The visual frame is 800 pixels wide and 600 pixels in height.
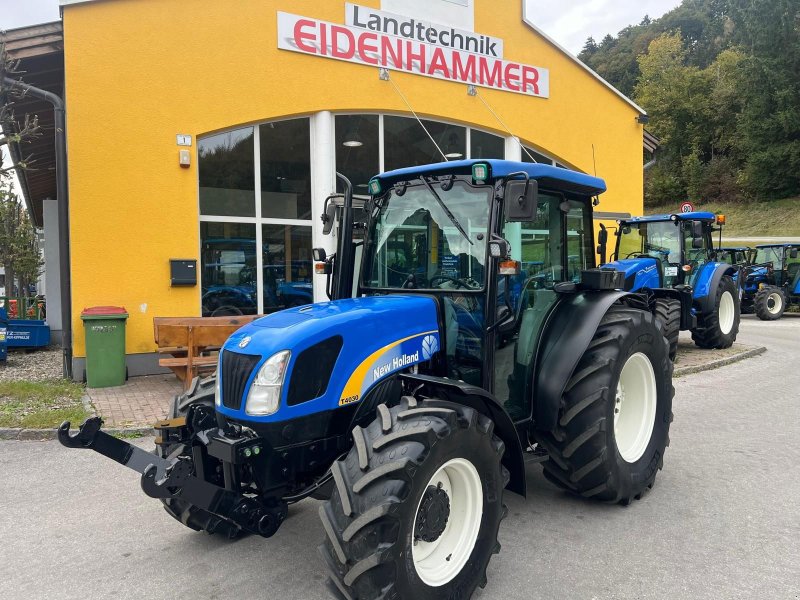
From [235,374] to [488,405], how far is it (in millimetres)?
1355

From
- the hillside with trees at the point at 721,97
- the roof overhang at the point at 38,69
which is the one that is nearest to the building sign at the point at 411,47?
the roof overhang at the point at 38,69

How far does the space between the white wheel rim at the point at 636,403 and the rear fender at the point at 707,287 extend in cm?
709

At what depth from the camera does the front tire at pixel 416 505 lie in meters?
2.65

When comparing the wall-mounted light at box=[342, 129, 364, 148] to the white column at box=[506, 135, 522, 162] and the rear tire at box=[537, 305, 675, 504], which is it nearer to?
the white column at box=[506, 135, 522, 162]

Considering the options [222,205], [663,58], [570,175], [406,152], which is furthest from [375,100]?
[663,58]

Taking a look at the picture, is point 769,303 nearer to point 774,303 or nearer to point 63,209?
point 774,303

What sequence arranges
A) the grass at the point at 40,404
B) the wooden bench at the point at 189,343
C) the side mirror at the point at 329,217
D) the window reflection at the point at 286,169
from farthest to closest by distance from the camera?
1. the window reflection at the point at 286,169
2. the wooden bench at the point at 189,343
3. the grass at the point at 40,404
4. the side mirror at the point at 329,217

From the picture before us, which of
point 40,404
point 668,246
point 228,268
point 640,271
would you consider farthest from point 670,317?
point 40,404

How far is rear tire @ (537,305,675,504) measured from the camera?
13.1ft

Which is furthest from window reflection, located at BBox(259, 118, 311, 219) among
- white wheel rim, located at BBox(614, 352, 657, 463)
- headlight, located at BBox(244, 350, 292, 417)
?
headlight, located at BBox(244, 350, 292, 417)

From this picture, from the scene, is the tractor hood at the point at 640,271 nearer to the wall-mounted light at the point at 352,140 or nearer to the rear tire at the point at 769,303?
the wall-mounted light at the point at 352,140

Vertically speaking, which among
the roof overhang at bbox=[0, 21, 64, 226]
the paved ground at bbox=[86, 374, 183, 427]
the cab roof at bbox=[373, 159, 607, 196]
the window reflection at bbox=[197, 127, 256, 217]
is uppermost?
the roof overhang at bbox=[0, 21, 64, 226]

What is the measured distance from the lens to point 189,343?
781 centimetres

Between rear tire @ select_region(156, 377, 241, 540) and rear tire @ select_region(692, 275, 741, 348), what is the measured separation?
9758mm
